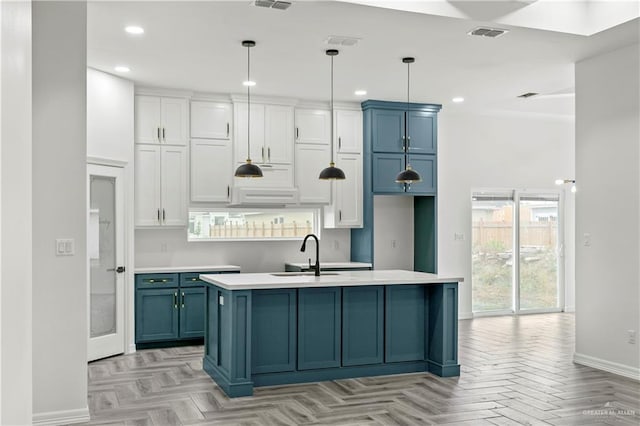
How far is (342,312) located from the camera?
5379 mm

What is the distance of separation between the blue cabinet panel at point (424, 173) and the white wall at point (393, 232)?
57cm

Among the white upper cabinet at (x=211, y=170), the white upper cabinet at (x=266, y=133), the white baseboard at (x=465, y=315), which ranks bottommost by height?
the white baseboard at (x=465, y=315)

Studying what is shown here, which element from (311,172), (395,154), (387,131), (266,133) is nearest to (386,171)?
(395,154)

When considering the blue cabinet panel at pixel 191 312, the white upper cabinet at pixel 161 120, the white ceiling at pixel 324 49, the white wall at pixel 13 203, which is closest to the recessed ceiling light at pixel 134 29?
the white ceiling at pixel 324 49

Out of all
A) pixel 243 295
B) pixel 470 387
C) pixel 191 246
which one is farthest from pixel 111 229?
pixel 470 387

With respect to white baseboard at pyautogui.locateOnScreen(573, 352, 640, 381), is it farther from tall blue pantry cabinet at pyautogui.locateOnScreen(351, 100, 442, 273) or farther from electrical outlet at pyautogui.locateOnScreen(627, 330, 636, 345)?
tall blue pantry cabinet at pyautogui.locateOnScreen(351, 100, 442, 273)

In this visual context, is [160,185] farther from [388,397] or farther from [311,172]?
[388,397]

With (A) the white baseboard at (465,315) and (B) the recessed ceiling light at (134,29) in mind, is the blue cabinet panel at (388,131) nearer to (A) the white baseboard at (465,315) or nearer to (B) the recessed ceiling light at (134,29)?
(A) the white baseboard at (465,315)

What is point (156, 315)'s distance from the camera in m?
6.88

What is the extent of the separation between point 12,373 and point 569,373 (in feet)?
19.3

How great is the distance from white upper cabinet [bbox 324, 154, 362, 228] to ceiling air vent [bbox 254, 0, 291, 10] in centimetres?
375

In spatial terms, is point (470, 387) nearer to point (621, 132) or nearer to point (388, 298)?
point (388, 298)

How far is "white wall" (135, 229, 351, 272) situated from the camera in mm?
7461

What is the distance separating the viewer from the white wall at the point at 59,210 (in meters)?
4.04
